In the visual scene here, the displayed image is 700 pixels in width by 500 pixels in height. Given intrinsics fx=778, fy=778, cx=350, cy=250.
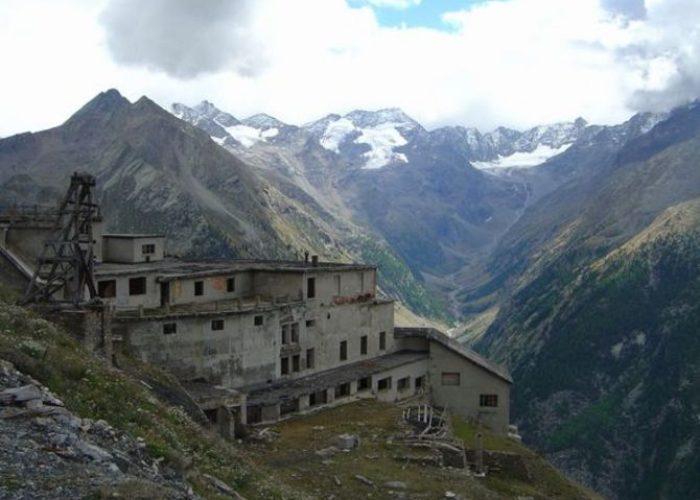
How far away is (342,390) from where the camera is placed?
232ft

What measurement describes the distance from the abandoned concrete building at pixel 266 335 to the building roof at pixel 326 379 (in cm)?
12

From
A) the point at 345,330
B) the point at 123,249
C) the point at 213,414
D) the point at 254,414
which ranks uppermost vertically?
the point at 123,249

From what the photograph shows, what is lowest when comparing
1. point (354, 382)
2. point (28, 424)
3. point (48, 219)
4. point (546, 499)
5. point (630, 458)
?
→ point (630, 458)

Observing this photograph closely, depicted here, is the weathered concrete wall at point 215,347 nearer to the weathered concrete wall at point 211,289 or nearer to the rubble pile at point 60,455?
the weathered concrete wall at point 211,289

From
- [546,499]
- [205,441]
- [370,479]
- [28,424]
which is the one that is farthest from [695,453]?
[28,424]

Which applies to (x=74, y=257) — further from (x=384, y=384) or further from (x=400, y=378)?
(x=400, y=378)

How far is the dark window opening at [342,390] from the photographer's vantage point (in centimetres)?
6994

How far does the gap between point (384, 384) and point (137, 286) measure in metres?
26.5

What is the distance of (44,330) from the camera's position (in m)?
33.8

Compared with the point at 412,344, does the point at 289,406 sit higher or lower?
lower

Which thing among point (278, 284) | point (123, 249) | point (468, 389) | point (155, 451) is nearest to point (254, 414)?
point (278, 284)

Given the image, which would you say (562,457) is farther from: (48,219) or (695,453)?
(48,219)

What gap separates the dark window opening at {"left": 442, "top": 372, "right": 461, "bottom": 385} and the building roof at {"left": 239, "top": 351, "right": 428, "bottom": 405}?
2.80 m

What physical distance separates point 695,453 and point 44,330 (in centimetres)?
18283
